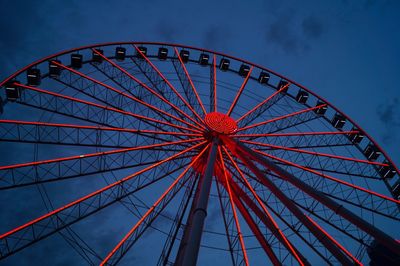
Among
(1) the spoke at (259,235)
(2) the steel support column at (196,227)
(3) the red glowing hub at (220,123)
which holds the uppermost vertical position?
(3) the red glowing hub at (220,123)

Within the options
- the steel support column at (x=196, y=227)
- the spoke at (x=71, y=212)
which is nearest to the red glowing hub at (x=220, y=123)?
the spoke at (x=71, y=212)

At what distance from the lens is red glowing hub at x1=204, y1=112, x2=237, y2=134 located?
15406mm

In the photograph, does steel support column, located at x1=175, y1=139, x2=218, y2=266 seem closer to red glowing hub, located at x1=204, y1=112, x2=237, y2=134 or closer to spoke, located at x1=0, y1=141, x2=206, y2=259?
spoke, located at x1=0, y1=141, x2=206, y2=259

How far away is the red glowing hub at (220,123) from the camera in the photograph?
50.5 ft

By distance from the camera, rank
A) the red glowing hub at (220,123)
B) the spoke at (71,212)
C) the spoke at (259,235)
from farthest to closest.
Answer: the red glowing hub at (220,123)
the spoke at (259,235)
the spoke at (71,212)

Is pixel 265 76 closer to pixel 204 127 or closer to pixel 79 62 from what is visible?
pixel 204 127

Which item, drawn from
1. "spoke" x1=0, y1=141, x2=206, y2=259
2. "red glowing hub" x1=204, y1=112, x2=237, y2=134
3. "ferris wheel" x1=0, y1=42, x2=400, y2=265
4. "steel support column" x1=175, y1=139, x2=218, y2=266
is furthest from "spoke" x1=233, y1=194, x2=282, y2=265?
"spoke" x1=0, y1=141, x2=206, y2=259

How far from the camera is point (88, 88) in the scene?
16.3 metres

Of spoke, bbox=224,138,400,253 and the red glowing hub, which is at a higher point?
the red glowing hub

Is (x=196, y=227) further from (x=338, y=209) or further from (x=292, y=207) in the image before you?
(x=338, y=209)

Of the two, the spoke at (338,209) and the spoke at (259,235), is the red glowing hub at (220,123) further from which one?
the spoke at (259,235)

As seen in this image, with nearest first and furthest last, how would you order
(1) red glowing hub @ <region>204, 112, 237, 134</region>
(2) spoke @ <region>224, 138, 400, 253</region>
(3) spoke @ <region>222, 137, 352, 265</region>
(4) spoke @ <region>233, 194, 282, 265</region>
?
(2) spoke @ <region>224, 138, 400, 253</region>
(3) spoke @ <region>222, 137, 352, 265</region>
(4) spoke @ <region>233, 194, 282, 265</region>
(1) red glowing hub @ <region>204, 112, 237, 134</region>

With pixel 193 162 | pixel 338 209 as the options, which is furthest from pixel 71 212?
pixel 338 209

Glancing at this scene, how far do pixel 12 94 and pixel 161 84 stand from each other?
6.92 meters
